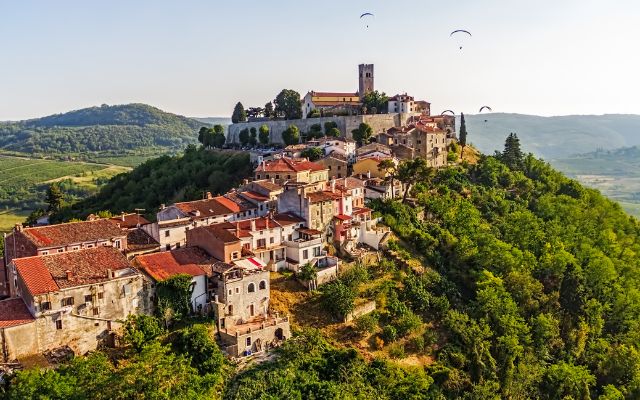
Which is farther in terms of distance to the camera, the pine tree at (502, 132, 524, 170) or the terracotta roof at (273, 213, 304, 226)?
the pine tree at (502, 132, 524, 170)

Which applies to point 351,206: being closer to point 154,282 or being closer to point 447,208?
point 447,208

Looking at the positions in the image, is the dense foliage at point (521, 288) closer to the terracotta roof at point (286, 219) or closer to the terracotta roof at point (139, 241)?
the terracotta roof at point (286, 219)

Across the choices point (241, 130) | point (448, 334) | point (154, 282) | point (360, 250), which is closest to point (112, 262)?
point (154, 282)

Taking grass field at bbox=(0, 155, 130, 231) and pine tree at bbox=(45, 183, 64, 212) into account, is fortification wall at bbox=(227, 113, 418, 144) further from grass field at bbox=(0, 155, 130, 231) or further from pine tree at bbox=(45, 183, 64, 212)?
grass field at bbox=(0, 155, 130, 231)

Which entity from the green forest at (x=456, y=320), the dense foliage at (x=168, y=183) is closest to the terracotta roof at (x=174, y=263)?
the green forest at (x=456, y=320)

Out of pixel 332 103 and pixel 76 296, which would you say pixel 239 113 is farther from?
pixel 76 296

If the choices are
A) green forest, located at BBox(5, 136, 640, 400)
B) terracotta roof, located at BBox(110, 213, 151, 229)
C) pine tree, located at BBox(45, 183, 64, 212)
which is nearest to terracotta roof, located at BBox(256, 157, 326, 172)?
green forest, located at BBox(5, 136, 640, 400)

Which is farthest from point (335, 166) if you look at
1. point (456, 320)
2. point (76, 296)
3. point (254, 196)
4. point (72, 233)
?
point (76, 296)
